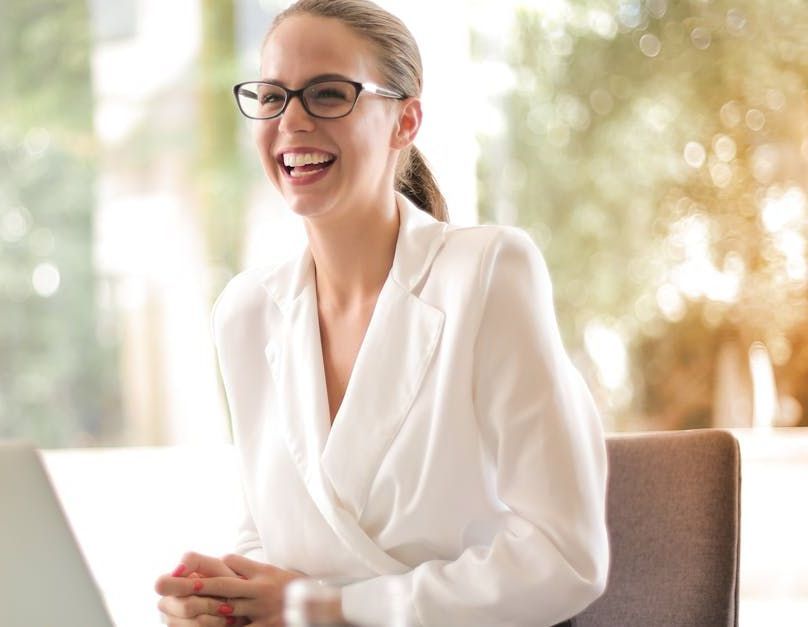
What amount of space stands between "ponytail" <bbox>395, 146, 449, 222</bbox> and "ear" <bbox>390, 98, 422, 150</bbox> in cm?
13

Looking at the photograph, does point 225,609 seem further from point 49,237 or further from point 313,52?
point 49,237

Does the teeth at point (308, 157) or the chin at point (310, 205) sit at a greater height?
the teeth at point (308, 157)

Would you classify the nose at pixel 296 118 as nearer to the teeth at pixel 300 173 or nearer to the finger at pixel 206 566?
the teeth at pixel 300 173

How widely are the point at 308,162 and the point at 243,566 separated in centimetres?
58

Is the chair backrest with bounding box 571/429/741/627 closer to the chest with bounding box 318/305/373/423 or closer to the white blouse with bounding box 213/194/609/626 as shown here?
the white blouse with bounding box 213/194/609/626

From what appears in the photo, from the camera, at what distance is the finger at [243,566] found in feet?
5.28

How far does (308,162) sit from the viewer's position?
1747 mm

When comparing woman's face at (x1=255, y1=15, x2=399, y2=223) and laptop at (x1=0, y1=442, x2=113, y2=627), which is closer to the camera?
Answer: laptop at (x1=0, y1=442, x2=113, y2=627)

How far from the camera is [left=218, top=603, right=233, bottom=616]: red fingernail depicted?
157 centimetres

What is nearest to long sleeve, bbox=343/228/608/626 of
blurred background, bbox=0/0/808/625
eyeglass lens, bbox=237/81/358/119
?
eyeglass lens, bbox=237/81/358/119

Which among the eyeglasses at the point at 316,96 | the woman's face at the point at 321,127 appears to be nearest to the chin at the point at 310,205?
the woman's face at the point at 321,127

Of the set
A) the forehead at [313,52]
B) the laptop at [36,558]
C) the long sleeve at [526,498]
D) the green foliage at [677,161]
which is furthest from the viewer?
the green foliage at [677,161]

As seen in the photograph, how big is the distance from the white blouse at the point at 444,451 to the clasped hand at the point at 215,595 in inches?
4.0

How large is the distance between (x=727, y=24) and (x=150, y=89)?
2101mm
